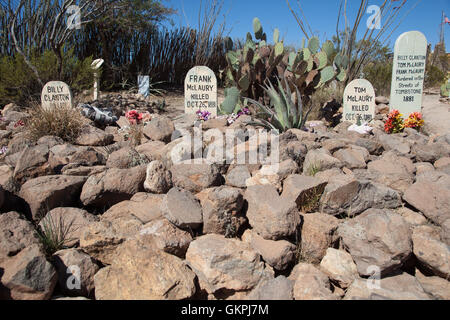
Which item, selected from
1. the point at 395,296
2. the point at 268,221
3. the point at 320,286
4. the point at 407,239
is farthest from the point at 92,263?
the point at 407,239

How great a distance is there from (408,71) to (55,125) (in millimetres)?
5148

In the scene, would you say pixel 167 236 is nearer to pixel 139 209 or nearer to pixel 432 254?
pixel 139 209

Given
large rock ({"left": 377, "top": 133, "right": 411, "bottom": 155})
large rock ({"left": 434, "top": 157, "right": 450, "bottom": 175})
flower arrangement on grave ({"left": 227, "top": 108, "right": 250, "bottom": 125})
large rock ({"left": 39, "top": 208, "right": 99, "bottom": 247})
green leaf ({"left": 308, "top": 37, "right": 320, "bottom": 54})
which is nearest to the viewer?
large rock ({"left": 39, "top": 208, "right": 99, "bottom": 247})

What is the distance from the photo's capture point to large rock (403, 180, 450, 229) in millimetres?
2180

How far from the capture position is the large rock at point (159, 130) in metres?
3.61

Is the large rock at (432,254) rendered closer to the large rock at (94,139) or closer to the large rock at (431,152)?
the large rock at (431,152)

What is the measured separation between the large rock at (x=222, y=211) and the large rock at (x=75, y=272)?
0.68 metres

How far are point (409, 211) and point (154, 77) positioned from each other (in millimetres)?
9559

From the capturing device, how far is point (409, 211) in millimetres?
2287

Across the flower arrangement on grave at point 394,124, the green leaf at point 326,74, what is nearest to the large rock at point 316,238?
the flower arrangement on grave at point 394,124

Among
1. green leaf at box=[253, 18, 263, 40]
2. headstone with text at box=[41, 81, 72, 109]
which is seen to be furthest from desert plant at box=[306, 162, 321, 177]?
green leaf at box=[253, 18, 263, 40]

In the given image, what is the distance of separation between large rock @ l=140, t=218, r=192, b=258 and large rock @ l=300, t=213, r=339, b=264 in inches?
27.3

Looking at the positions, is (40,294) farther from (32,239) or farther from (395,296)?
(395,296)

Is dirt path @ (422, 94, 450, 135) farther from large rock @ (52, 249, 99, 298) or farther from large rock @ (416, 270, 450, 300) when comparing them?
large rock @ (52, 249, 99, 298)
